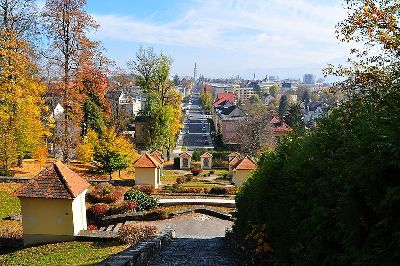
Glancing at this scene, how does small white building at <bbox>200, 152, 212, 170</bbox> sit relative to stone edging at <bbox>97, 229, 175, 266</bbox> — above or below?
below

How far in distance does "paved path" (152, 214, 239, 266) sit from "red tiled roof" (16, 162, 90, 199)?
529cm

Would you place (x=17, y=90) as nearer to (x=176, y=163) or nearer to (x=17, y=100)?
(x=17, y=100)

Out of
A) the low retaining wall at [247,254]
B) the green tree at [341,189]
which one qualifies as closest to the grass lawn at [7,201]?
the low retaining wall at [247,254]

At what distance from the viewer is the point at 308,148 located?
693 cm

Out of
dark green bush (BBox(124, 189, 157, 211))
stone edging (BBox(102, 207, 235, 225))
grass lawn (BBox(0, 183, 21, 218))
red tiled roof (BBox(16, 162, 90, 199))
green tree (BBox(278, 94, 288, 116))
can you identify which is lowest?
stone edging (BBox(102, 207, 235, 225))

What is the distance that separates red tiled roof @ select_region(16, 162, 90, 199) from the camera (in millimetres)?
17188

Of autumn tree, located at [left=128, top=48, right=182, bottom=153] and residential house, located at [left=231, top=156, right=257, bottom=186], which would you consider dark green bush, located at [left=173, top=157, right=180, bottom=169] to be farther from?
residential house, located at [left=231, top=156, right=257, bottom=186]

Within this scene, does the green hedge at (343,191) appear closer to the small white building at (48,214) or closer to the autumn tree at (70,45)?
the small white building at (48,214)

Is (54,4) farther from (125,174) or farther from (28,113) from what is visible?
(125,174)

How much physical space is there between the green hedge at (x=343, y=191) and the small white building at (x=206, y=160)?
1593 inches

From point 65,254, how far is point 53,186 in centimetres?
355

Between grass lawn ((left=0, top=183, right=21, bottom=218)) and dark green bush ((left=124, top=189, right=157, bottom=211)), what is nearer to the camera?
grass lawn ((left=0, top=183, right=21, bottom=218))

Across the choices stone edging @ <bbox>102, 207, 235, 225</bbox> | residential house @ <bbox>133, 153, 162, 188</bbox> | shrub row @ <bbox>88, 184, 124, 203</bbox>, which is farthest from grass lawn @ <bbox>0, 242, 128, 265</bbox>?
residential house @ <bbox>133, 153, 162, 188</bbox>

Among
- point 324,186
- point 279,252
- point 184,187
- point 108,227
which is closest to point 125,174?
point 184,187
